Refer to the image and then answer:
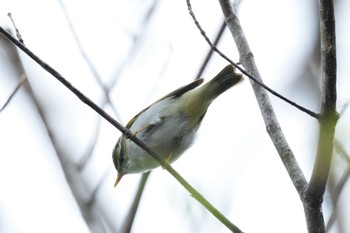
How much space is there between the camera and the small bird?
396 cm

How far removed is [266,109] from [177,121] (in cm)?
156

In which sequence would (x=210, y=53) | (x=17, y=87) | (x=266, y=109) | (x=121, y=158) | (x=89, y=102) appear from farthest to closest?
(x=121, y=158), (x=17, y=87), (x=210, y=53), (x=266, y=109), (x=89, y=102)

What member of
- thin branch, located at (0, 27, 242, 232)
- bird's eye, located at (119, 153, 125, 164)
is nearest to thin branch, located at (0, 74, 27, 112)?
thin branch, located at (0, 27, 242, 232)

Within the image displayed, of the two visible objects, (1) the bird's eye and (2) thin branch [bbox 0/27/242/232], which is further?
(1) the bird's eye

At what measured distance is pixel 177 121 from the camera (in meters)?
4.08

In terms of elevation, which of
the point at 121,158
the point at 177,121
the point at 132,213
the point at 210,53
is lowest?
the point at 132,213

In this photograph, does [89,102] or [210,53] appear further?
[210,53]

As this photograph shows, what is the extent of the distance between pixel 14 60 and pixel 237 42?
1595mm

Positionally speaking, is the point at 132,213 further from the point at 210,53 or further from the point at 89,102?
the point at 210,53

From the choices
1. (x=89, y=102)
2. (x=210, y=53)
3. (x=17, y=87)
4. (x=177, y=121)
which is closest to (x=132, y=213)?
(x=89, y=102)

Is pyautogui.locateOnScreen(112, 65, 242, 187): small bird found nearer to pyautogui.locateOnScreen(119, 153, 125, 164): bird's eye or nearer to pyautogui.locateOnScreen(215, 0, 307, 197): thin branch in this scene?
pyautogui.locateOnScreen(119, 153, 125, 164): bird's eye

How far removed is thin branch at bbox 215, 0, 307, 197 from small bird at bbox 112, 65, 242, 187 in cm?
100

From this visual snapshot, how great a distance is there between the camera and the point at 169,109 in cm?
414

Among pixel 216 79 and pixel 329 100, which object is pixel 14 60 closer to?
pixel 216 79
